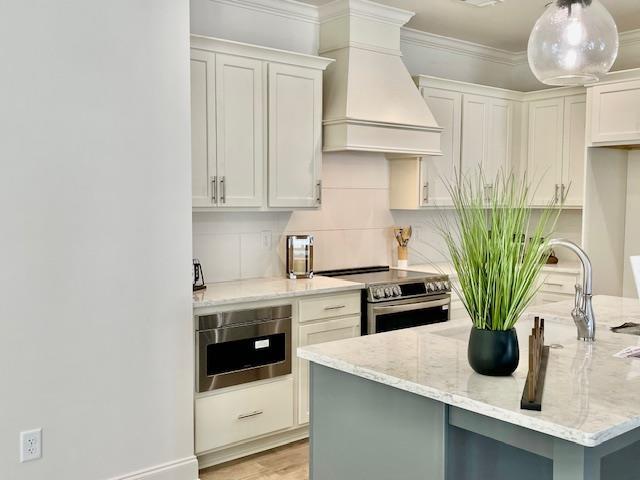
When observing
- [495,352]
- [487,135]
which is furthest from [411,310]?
[495,352]

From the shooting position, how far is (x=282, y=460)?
3783 mm

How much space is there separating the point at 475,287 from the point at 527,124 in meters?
4.22

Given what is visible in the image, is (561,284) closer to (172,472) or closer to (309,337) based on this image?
(309,337)

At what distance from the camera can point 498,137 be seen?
222 inches

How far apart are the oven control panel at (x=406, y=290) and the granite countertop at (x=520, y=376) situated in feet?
4.58

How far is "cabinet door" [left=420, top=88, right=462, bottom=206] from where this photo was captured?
506cm

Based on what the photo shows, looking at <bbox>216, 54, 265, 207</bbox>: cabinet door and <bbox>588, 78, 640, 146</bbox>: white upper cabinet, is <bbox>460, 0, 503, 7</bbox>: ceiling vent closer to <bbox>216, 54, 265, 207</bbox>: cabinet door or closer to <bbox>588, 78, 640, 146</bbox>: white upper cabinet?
<bbox>588, 78, 640, 146</bbox>: white upper cabinet

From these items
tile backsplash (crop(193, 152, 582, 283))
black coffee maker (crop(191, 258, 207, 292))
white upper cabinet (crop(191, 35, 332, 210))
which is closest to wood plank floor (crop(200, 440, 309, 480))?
black coffee maker (crop(191, 258, 207, 292))

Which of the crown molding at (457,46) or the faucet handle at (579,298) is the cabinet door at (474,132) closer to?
the crown molding at (457,46)

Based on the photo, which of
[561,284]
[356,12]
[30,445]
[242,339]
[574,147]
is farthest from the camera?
[574,147]

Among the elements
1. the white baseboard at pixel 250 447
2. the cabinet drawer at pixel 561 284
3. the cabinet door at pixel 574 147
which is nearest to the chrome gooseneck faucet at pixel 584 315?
the white baseboard at pixel 250 447

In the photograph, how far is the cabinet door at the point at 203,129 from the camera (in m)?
3.71

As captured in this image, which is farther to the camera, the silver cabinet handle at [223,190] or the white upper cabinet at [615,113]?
the white upper cabinet at [615,113]

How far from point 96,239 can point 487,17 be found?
3450 mm
